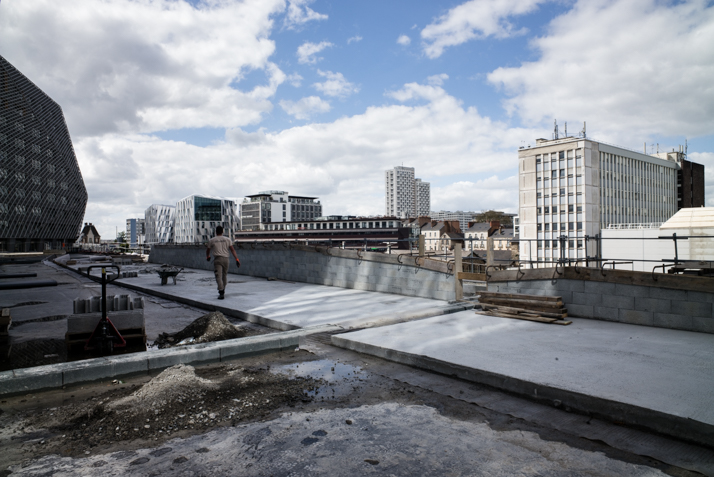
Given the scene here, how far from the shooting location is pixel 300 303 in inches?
427

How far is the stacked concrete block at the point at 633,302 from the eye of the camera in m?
6.90

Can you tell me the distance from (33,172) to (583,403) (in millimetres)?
97189

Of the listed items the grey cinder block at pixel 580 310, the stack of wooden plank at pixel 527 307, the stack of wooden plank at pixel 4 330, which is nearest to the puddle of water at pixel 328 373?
the stack of wooden plank at pixel 527 307

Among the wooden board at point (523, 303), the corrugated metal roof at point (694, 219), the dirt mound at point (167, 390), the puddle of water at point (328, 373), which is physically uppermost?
the corrugated metal roof at point (694, 219)

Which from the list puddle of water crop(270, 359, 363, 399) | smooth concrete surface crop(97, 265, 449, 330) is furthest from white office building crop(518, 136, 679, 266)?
puddle of water crop(270, 359, 363, 399)

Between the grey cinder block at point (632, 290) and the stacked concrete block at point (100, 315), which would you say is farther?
the grey cinder block at point (632, 290)

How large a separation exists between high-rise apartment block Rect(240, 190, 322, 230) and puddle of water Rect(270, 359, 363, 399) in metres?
160

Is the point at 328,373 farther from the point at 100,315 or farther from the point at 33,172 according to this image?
the point at 33,172

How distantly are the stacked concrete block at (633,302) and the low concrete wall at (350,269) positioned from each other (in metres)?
2.55

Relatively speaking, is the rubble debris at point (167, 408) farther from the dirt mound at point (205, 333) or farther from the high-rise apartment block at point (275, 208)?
the high-rise apartment block at point (275, 208)

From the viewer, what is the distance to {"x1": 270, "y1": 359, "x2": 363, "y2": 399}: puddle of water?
4.66m

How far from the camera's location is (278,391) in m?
4.62

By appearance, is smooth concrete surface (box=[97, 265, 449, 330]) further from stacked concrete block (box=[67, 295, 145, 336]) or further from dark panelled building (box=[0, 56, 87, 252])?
dark panelled building (box=[0, 56, 87, 252])

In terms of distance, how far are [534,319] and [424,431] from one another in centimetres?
528
